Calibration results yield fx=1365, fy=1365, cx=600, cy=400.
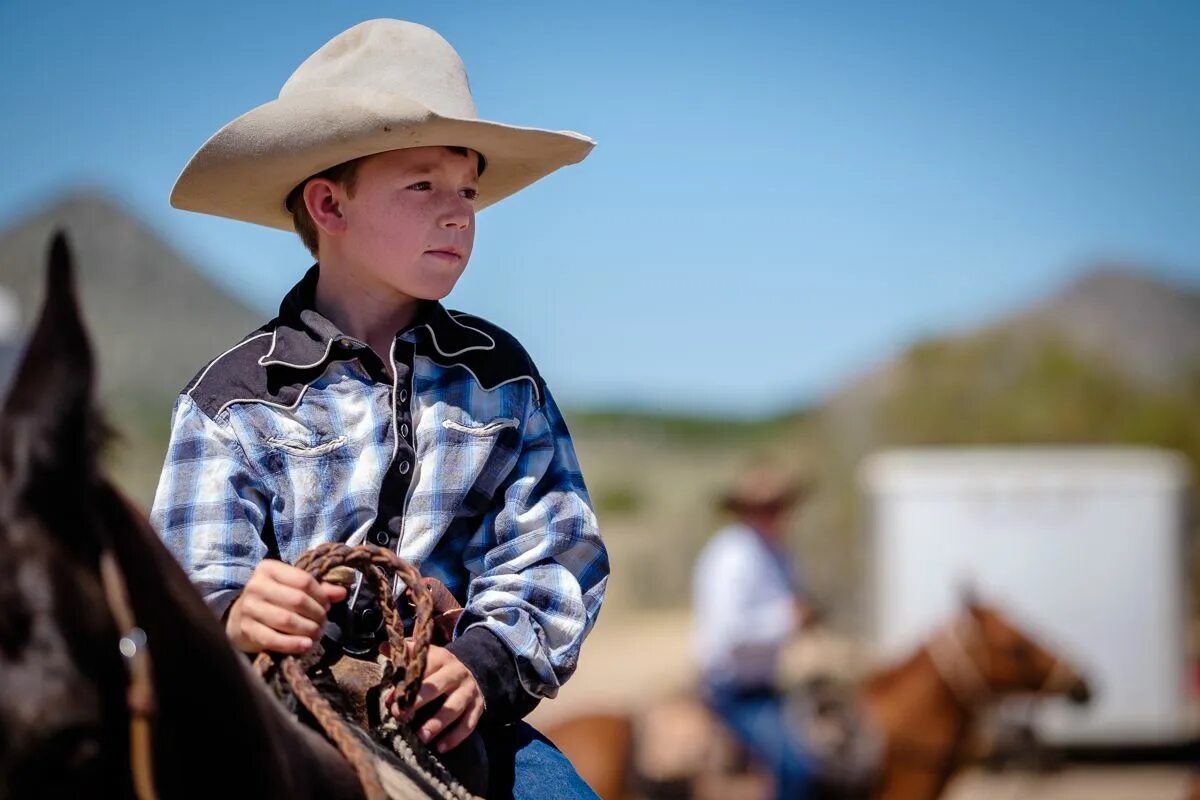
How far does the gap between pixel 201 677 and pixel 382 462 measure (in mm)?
687

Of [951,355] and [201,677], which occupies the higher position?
[201,677]

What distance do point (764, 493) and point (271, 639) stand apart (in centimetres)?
747

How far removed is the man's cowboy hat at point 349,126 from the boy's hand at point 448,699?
0.76 m

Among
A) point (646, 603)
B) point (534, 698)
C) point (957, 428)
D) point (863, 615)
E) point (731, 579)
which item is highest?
point (534, 698)

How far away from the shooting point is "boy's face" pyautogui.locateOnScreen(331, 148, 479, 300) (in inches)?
81.0

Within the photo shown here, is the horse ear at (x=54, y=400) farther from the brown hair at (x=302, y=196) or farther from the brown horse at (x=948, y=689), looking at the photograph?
the brown horse at (x=948, y=689)

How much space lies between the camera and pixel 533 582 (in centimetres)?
198

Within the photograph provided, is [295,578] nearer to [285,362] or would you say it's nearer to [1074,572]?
[285,362]

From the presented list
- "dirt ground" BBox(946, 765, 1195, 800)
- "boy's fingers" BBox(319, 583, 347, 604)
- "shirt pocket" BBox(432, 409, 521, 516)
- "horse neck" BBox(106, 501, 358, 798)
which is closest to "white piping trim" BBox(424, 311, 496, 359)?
"shirt pocket" BBox(432, 409, 521, 516)

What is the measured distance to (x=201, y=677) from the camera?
1.32 m

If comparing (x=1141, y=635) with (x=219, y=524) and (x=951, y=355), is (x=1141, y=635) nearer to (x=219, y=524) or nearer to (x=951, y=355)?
(x=951, y=355)

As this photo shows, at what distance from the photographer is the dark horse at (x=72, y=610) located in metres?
1.13

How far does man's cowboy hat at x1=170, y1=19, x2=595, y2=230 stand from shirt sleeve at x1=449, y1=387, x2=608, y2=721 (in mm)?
454

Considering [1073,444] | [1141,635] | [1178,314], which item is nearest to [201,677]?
[1141,635]
